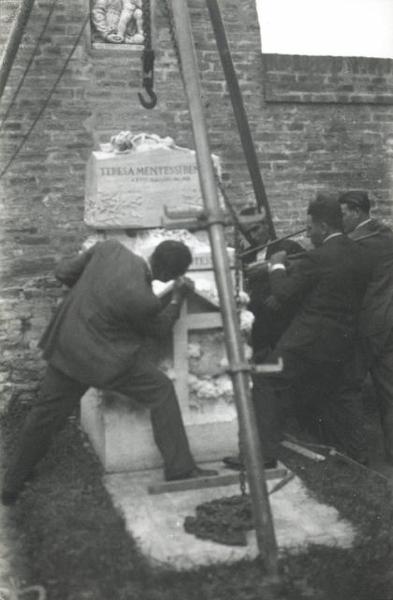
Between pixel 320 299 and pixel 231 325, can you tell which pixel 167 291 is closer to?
pixel 320 299

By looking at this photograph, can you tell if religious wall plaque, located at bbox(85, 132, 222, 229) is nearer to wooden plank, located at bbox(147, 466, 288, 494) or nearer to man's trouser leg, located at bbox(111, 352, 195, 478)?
man's trouser leg, located at bbox(111, 352, 195, 478)

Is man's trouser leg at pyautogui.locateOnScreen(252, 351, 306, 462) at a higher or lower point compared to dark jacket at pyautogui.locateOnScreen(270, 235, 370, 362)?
lower

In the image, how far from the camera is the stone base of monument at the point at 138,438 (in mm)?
4984

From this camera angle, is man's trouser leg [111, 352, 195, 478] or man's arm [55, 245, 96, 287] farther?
man's arm [55, 245, 96, 287]

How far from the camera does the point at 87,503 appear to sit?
4480mm

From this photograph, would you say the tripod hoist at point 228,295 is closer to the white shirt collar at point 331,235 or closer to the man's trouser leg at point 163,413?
the man's trouser leg at point 163,413

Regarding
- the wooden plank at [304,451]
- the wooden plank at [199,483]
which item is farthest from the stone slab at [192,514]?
the wooden plank at [304,451]

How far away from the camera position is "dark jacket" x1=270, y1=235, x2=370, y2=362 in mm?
5352

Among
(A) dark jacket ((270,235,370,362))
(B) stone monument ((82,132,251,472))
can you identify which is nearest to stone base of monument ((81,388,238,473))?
(B) stone monument ((82,132,251,472))

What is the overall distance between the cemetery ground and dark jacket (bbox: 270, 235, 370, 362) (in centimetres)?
103

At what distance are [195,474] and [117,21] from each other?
4.30 metres

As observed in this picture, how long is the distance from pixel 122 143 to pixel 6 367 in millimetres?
2520

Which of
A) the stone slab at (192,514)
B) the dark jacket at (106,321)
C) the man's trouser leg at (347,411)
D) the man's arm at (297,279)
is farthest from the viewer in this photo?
the man's trouser leg at (347,411)

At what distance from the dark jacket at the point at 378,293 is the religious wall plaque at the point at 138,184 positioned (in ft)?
4.62
